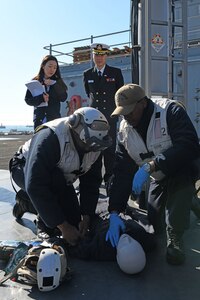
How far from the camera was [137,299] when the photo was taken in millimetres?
2025

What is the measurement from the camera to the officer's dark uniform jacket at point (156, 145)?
2.53 m

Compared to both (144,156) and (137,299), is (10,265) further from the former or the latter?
(144,156)

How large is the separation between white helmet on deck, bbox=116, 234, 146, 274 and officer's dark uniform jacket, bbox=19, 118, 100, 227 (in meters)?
0.43

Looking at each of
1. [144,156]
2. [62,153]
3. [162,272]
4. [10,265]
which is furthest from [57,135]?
[162,272]

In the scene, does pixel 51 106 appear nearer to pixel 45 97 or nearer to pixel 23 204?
pixel 45 97

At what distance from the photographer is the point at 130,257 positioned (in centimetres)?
232

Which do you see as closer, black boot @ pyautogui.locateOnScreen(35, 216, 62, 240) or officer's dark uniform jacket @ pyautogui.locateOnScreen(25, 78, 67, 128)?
black boot @ pyautogui.locateOnScreen(35, 216, 62, 240)

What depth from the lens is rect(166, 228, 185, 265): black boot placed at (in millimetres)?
2463

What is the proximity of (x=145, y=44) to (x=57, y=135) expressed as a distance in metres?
2.11

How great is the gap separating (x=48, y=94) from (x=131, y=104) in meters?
2.21

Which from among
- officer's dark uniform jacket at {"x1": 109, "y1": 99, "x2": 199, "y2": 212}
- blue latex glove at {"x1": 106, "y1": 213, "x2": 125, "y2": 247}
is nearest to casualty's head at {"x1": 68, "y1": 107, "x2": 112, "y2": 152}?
officer's dark uniform jacket at {"x1": 109, "y1": 99, "x2": 199, "y2": 212}

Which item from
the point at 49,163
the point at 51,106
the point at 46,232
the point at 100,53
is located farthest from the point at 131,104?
the point at 51,106

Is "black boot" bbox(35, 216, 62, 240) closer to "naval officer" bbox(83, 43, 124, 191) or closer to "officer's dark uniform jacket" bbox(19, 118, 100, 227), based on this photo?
"officer's dark uniform jacket" bbox(19, 118, 100, 227)

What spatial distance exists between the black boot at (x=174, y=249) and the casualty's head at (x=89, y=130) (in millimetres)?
739
